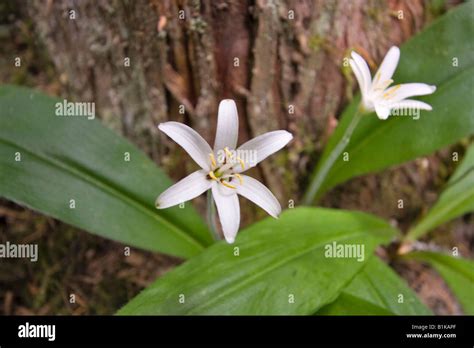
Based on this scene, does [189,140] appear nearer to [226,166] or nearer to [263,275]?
[226,166]

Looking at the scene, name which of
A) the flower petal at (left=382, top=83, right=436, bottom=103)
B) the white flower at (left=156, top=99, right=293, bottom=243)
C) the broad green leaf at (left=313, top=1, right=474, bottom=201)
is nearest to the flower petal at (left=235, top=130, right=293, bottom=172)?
the white flower at (left=156, top=99, right=293, bottom=243)

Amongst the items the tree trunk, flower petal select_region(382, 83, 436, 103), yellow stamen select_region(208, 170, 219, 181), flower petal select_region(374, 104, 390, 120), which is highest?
the tree trunk

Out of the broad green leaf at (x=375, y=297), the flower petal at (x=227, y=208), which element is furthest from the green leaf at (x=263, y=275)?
the flower petal at (x=227, y=208)

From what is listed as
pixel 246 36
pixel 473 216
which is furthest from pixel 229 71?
pixel 473 216

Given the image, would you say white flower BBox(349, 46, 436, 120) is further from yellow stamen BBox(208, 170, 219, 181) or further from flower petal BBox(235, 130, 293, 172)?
yellow stamen BBox(208, 170, 219, 181)

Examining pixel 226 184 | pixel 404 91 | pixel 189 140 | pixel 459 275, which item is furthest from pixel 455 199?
pixel 189 140

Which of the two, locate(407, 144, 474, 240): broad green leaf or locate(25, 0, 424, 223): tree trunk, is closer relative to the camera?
locate(25, 0, 424, 223): tree trunk
